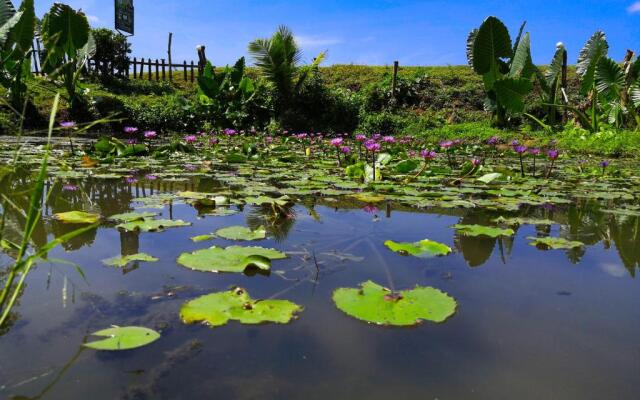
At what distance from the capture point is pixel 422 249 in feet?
5.13

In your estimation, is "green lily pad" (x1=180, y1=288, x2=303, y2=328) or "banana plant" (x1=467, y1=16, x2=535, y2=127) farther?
"banana plant" (x1=467, y1=16, x2=535, y2=127)

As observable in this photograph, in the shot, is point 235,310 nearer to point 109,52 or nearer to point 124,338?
point 124,338

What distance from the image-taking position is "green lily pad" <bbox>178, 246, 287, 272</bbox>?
4.26 ft

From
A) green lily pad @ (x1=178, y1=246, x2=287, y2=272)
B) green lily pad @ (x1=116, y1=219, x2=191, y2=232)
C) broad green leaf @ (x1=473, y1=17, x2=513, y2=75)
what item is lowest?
green lily pad @ (x1=178, y1=246, x2=287, y2=272)

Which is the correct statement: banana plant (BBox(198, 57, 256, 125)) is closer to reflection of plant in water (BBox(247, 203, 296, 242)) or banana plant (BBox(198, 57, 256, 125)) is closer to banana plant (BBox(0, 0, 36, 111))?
banana plant (BBox(0, 0, 36, 111))

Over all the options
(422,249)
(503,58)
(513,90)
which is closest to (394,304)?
(422,249)

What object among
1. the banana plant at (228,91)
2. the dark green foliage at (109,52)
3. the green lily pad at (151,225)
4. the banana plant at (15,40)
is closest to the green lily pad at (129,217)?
the green lily pad at (151,225)

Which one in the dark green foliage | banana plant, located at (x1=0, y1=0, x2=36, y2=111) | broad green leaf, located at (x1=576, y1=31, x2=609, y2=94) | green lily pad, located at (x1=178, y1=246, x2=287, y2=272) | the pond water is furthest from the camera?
the dark green foliage

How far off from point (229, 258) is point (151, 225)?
0.53 metres

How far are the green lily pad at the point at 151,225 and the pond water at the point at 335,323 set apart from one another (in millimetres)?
36

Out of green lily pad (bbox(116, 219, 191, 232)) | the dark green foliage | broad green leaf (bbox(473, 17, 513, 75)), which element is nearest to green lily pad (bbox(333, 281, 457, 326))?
green lily pad (bbox(116, 219, 191, 232))

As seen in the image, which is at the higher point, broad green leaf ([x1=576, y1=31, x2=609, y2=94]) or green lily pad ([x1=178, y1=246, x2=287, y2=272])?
broad green leaf ([x1=576, y1=31, x2=609, y2=94])

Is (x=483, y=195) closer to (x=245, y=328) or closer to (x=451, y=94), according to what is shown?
(x=245, y=328)

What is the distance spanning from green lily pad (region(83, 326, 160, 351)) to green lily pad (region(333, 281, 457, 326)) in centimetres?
42
